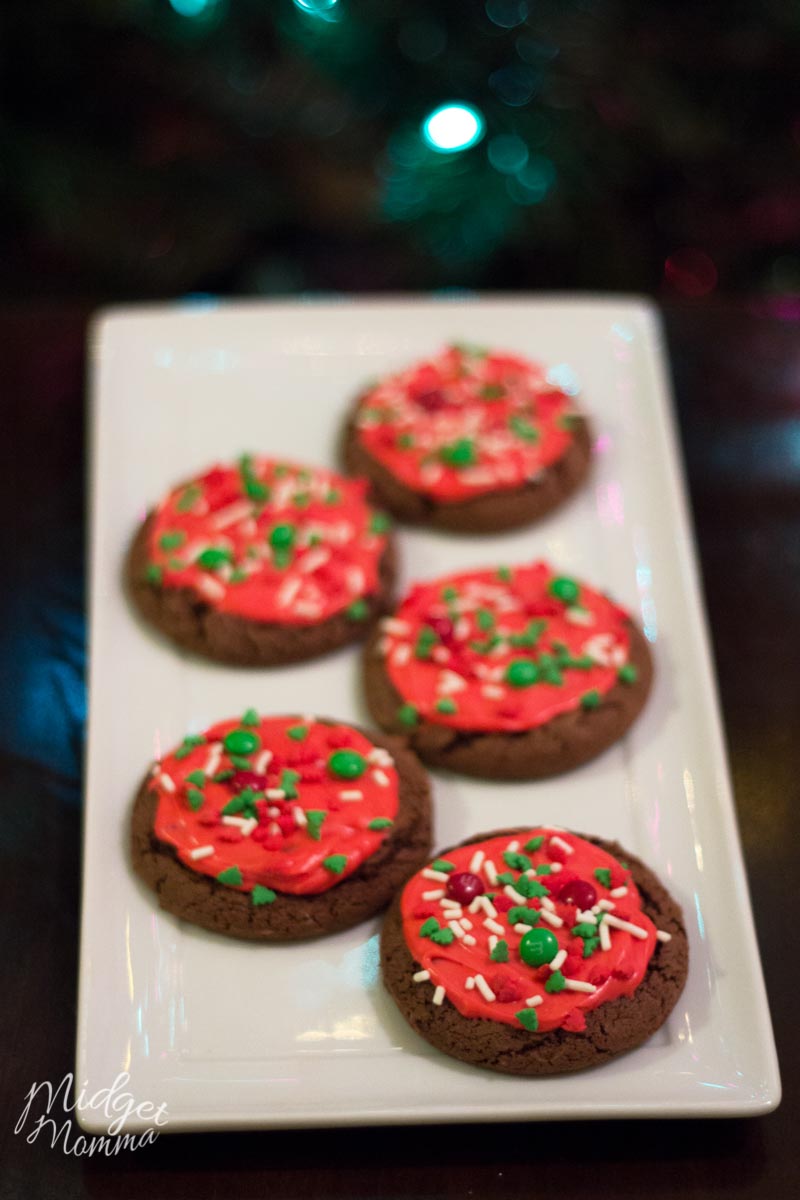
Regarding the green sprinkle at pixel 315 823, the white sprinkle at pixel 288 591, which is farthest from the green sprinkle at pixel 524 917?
the white sprinkle at pixel 288 591

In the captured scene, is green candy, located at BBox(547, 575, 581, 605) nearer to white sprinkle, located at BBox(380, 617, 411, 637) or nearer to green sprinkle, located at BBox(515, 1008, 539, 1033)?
white sprinkle, located at BBox(380, 617, 411, 637)

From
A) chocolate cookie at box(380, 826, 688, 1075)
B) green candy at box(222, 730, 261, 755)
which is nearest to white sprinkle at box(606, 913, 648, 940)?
chocolate cookie at box(380, 826, 688, 1075)

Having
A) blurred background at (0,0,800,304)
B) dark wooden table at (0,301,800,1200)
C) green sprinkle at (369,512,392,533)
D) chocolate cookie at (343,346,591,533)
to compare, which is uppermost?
blurred background at (0,0,800,304)

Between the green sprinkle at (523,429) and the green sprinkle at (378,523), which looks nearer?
the green sprinkle at (378,523)

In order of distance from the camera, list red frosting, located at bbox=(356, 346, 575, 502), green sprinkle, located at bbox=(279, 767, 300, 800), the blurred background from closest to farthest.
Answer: green sprinkle, located at bbox=(279, 767, 300, 800)
red frosting, located at bbox=(356, 346, 575, 502)
the blurred background

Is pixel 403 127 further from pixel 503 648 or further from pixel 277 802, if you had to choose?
pixel 277 802

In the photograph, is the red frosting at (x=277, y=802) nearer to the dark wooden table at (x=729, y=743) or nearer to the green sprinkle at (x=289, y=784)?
the green sprinkle at (x=289, y=784)
